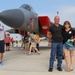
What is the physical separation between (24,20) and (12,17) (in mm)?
1059

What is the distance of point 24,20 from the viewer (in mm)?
11609

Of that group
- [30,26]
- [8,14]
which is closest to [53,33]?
[8,14]

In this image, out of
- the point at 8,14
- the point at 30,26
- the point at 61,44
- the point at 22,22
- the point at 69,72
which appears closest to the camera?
the point at 69,72

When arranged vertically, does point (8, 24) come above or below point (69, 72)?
above

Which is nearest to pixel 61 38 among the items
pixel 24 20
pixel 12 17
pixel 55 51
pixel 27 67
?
pixel 55 51

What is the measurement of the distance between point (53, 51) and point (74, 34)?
0.89 meters

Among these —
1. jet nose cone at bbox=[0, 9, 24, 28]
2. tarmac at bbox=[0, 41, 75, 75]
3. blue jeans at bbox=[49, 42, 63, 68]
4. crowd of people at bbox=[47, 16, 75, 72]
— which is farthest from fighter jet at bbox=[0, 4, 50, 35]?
blue jeans at bbox=[49, 42, 63, 68]

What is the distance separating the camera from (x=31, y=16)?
42.5 feet

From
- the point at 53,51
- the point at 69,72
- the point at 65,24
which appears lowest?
the point at 69,72

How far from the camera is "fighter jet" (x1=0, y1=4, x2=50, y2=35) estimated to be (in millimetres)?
10586

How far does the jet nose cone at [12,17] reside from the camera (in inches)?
408

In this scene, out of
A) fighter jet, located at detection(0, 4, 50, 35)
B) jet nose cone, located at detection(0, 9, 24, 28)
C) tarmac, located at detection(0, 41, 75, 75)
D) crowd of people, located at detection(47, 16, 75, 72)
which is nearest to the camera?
tarmac, located at detection(0, 41, 75, 75)

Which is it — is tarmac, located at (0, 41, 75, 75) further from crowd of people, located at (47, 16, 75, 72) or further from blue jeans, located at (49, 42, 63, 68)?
crowd of people, located at (47, 16, 75, 72)

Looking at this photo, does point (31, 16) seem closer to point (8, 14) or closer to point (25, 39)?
point (25, 39)
